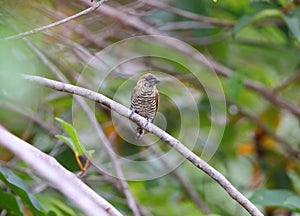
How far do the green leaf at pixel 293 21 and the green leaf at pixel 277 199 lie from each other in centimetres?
51

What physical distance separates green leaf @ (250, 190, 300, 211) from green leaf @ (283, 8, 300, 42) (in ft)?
1.66

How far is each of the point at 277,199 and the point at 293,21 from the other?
0.63 m

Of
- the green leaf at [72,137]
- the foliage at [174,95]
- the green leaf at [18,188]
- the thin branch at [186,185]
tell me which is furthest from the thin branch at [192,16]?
the green leaf at [18,188]

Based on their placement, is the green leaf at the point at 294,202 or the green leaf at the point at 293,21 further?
the green leaf at the point at 293,21

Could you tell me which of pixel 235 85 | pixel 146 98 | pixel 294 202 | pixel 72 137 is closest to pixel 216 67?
pixel 235 85

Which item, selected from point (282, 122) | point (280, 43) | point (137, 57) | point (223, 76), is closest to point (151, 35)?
point (137, 57)

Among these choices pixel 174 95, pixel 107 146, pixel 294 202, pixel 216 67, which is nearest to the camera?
pixel 294 202

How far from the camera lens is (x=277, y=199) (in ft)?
5.70

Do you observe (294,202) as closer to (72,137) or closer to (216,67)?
(72,137)

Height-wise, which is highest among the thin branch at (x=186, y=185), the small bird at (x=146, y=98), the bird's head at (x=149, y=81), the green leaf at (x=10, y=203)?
the bird's head at (x=149, y=81)

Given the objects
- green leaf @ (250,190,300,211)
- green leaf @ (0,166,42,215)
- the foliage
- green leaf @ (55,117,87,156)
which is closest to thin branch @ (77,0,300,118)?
the foliage

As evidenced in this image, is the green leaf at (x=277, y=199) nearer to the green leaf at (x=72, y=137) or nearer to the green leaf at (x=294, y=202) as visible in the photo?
the green leaf at (x=294, y=202)

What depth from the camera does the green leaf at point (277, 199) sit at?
1.66m

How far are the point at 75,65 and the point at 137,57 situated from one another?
0.34 meters
